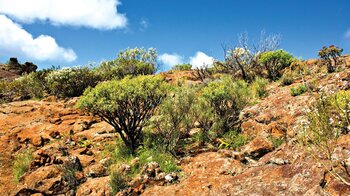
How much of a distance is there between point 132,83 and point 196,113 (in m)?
3.34

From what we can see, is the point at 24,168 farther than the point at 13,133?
No

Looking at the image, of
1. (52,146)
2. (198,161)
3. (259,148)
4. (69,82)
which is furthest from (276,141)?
(69,82)

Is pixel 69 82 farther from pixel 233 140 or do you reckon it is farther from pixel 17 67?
pixel 17 67

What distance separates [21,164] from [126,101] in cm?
506

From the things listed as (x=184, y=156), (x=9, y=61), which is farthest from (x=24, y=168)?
(x=9, y=61)

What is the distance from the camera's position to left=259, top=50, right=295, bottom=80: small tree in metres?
22.4

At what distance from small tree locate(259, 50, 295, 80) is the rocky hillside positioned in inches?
226

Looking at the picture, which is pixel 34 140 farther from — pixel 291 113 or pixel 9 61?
pixel 9 61

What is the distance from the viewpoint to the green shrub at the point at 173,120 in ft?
42.0

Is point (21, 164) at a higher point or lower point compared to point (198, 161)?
lower

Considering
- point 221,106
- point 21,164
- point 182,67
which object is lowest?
point 21,164

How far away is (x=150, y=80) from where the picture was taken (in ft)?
45.2

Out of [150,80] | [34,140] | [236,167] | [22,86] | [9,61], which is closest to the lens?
[236,167]

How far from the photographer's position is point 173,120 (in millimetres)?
13141
